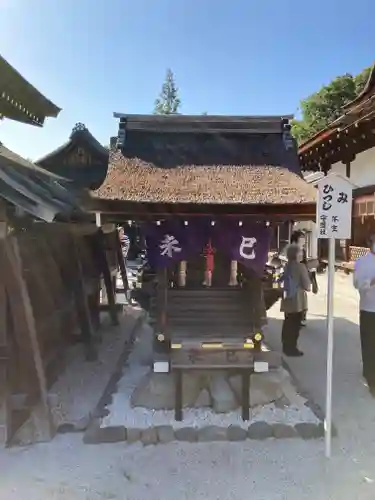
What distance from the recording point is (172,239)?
501 centimetres

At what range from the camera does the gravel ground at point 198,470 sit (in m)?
3.60

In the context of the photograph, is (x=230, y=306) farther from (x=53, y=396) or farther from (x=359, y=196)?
(x=359, y=196)

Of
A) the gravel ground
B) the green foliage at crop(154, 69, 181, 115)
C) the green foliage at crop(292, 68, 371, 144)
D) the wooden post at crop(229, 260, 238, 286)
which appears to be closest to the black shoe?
the wooden post at crop(229, 260, 238, 286)

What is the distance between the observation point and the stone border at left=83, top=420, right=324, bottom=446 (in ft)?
14.6

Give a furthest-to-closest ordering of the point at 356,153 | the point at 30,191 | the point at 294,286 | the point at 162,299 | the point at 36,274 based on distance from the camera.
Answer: the point at 356,153
the point at 294,286
the point at 36,274
the point at 162,299
the point at 30,191

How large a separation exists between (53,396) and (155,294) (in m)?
1.74

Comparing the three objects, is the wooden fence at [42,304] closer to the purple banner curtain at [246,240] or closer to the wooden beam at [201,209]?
the wooden beam at [201,209]

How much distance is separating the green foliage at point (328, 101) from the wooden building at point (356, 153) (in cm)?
1430

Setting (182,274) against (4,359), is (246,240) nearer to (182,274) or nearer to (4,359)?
(182,274)

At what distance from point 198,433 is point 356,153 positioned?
8.78m

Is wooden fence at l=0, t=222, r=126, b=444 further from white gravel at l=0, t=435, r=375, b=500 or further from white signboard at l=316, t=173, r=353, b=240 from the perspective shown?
white signboard at l=316, t=173, r=353, b=240

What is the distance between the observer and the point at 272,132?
607cm

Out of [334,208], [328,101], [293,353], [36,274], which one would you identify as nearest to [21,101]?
[36,274]

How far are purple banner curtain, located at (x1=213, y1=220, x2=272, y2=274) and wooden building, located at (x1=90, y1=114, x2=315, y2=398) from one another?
16mm
